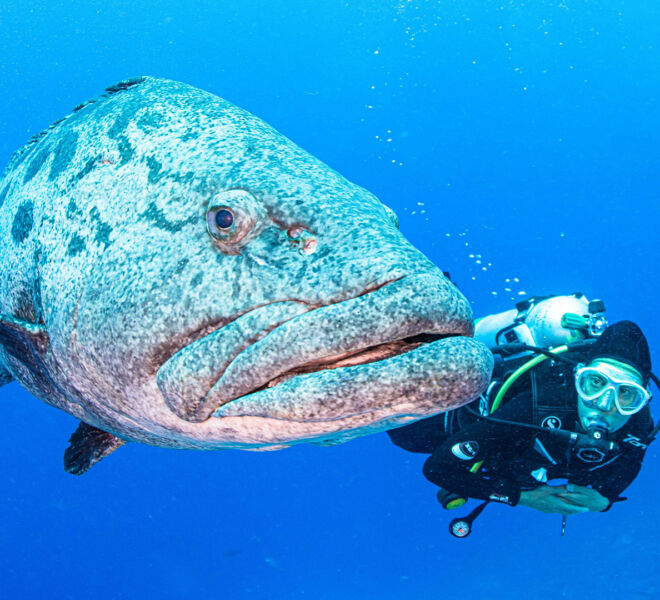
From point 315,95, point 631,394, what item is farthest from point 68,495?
point 315,95

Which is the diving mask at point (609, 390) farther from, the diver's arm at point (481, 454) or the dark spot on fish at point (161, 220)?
the dark spot on fish at point (161, 220)

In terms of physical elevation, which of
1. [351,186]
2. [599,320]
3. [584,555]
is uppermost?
[584,555]

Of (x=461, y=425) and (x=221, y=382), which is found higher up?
(x=461, y=425)

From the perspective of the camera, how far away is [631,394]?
15.8 feet

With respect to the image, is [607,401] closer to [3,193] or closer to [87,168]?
[87,168]

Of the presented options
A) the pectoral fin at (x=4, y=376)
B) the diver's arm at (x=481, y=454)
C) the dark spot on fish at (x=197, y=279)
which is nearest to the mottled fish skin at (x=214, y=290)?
the dark spot on fish at (x=197, y=279)

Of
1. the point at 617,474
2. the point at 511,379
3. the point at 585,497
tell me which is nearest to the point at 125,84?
the point at 511,379

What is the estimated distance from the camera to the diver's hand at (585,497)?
202 inches

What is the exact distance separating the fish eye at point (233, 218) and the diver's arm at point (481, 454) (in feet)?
12.2

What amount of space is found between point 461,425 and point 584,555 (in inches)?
1056

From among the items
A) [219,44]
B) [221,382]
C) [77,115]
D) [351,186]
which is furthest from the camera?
[219,44]

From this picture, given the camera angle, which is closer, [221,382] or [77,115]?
[221,382]

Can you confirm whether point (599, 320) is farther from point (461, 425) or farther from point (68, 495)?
point (68, 495)

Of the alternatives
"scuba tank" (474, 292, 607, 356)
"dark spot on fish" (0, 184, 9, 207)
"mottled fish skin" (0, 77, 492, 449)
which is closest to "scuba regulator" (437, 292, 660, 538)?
"scuba tank" (474, 292, 607, 356)
